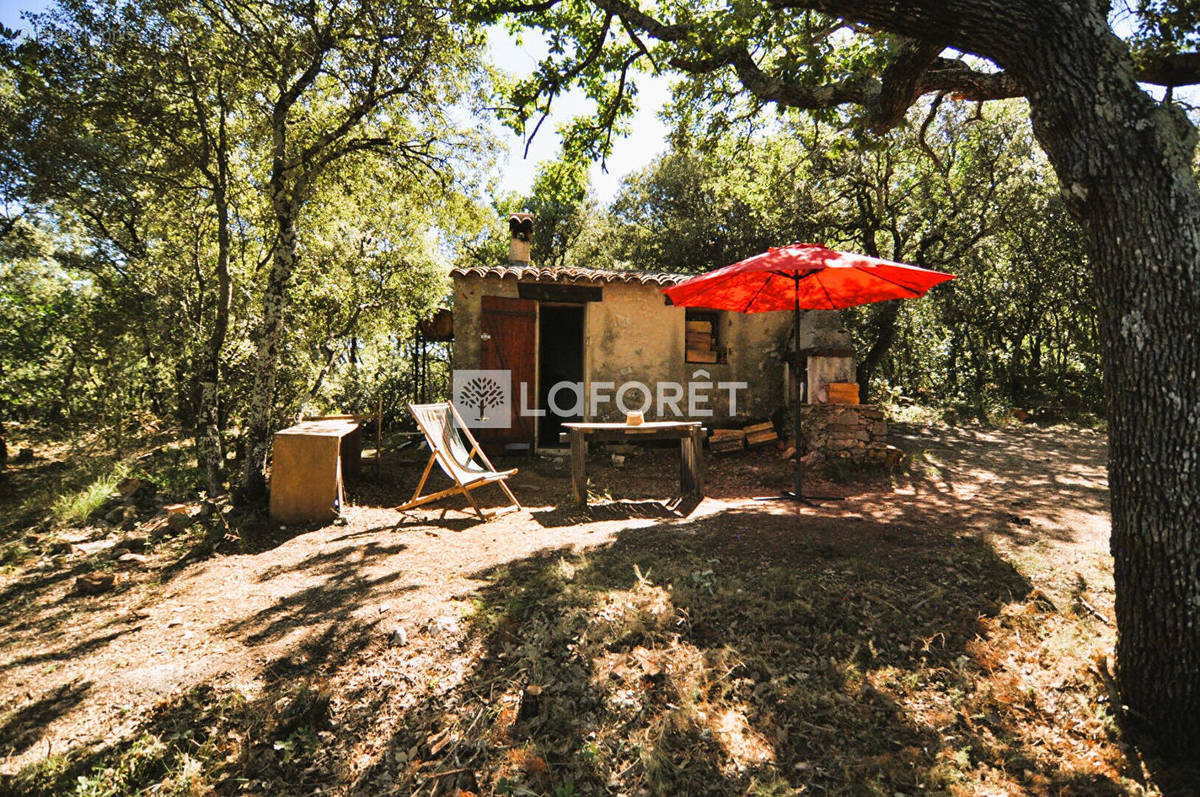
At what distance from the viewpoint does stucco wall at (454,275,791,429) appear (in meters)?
7.52

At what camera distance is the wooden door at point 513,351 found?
24.6ft

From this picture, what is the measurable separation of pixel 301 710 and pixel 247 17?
5870 mm

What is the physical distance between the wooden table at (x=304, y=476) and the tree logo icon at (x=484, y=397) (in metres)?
2.69

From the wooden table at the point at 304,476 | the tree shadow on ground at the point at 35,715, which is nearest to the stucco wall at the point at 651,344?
the wooden table at the point at 304,476

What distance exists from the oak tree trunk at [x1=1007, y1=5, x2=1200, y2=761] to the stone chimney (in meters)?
7.46

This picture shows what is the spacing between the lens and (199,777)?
200 cm

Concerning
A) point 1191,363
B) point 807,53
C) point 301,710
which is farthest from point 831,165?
point 301,710

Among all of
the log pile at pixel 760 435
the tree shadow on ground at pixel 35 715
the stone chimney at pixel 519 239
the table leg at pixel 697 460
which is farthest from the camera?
the stone chimney at pixel 519 239

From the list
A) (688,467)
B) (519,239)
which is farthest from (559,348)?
(688,467)

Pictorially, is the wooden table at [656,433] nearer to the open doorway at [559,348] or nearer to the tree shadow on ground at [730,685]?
the tree shadow on ground at [730,685]

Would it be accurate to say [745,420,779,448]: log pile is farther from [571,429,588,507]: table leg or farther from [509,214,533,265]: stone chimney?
[509,214,533,265]: stone chimney

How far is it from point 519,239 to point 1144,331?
26.7ft

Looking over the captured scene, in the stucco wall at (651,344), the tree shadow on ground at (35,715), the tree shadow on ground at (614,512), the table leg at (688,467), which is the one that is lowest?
the tree shadow on ground at (35,715)

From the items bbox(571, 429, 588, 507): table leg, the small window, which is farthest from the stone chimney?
bbox(571, 429, 588, 507): table leg
